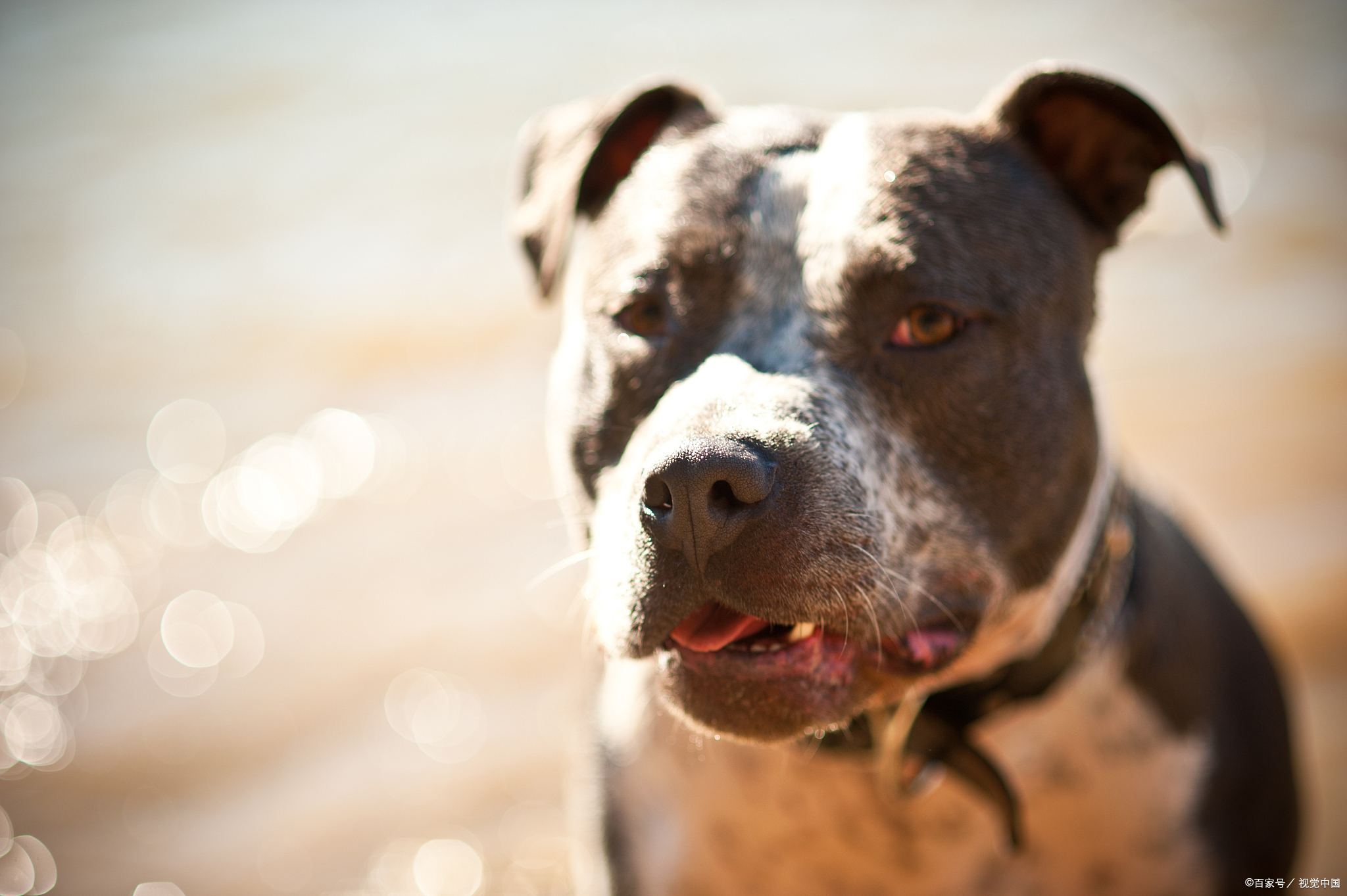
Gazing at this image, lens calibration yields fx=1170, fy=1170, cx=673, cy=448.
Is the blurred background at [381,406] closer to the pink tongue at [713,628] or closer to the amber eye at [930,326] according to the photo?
the amber eye at [930,326]

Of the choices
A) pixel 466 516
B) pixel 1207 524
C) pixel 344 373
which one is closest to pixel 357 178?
pixel 344 373

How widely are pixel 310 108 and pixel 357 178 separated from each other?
165 cm

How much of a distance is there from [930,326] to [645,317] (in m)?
0.55

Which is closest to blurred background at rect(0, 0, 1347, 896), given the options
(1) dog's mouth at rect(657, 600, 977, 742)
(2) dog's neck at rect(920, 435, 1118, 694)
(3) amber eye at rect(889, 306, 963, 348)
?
(2) dog's neck at rect(920, 435, 1118, 694)

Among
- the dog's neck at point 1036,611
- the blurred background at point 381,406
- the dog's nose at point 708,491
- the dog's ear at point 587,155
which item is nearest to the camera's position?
the dog's nose at point 708,491

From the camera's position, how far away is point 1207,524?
184 inches

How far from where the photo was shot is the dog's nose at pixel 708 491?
71.0 inches

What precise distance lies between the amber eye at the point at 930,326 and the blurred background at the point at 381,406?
0.62 metres

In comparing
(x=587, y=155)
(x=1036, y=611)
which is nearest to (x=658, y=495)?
(x=1036, y=611)

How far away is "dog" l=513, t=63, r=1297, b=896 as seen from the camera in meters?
1.97

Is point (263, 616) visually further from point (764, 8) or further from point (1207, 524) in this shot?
point (764, 8)

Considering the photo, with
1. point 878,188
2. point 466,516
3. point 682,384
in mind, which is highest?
point 878,188

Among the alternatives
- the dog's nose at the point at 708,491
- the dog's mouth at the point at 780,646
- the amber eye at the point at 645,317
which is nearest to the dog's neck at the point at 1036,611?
the dog's mouth at the point at 780,646

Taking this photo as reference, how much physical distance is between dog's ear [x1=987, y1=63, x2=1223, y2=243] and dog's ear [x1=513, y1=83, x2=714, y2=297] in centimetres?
68
